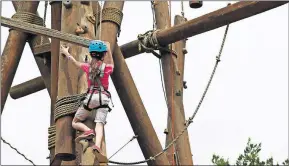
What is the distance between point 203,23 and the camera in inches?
314

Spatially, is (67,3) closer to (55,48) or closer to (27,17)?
(55,48)

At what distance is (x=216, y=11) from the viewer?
25.7 feet

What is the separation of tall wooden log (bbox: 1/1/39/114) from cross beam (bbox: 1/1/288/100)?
150 centimetres

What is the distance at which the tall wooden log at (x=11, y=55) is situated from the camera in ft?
26.5

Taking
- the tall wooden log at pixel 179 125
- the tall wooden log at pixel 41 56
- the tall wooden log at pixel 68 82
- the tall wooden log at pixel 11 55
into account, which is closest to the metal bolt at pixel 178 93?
the tall wooden log at pixel 179 125

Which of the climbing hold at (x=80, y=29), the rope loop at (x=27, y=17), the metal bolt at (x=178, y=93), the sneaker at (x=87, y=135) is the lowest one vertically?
the sneaker at (x=87, y=135)

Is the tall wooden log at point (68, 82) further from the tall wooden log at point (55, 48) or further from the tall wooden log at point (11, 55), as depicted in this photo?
the tall wooden log at point (11, 55)

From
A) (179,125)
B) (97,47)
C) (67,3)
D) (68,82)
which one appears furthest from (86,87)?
(179,125)

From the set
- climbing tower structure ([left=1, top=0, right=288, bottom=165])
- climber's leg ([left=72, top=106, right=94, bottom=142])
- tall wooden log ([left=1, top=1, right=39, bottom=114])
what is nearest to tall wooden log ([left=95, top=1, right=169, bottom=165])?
climbing tower structure ([left=1, top=0, right=288, bottom=165])

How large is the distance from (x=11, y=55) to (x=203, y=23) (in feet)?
6.96

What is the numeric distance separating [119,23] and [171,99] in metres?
1.76

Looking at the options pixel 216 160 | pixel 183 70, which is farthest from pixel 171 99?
pixel 216 160

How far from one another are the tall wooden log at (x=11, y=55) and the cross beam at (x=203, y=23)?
4.94ft

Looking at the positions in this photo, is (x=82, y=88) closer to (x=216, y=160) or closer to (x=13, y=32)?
(x=13, y=32)
